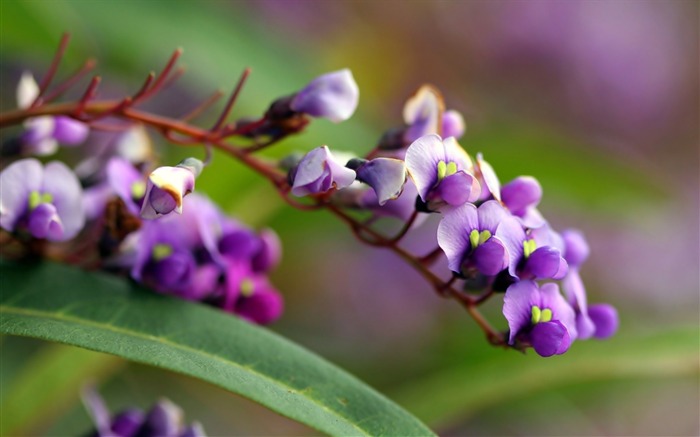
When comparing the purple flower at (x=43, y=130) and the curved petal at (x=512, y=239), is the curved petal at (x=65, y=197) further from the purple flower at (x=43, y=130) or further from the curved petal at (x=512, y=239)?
the curved petal at (x=512, y=239)

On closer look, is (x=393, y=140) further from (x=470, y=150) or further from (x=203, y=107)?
(x=470, y=150)

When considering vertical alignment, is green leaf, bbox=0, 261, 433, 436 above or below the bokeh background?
below

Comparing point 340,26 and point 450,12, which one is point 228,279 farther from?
point 450,12

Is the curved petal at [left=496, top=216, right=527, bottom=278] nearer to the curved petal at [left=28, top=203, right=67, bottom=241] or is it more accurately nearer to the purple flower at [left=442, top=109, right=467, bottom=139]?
the purple flower at [left=442, top=109, right=467, bottom=139]

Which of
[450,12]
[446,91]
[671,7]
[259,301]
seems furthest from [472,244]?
[671,7]

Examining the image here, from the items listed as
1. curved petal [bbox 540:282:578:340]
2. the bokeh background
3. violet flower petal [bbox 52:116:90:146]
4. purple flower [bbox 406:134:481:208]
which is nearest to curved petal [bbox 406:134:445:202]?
purple flower [bbox 406:134:481:208]

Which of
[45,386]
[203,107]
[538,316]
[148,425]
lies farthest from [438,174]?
[45,386]
